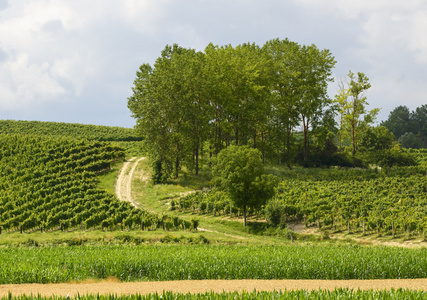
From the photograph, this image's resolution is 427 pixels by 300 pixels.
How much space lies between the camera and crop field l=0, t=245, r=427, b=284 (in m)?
18.7

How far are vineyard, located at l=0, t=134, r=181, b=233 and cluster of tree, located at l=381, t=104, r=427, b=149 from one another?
98580 mm

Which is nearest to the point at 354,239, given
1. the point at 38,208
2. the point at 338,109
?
the point at 38,208

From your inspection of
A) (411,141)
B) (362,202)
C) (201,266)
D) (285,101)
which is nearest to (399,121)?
(411,141)

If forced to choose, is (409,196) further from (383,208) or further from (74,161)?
(74,161)

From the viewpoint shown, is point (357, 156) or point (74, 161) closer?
point (74, 161)

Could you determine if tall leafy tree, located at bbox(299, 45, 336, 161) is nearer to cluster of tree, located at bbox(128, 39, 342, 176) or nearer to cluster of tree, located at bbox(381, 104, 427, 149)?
cluster of tree, located at bbox(128, 39, 342, 176)

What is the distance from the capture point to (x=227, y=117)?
205 feet

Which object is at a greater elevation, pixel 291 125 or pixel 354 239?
pixel 291 125

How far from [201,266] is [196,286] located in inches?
111

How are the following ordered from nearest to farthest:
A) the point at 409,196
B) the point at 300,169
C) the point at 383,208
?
the point at 383,208 < the point at 409,196 < the point at 300,169

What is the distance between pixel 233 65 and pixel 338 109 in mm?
23202

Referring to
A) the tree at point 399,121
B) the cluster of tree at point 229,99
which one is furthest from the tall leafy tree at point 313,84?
the tree at point 399,121

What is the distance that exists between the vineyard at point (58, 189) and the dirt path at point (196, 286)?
62.2 ft

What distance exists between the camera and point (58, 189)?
46969 mm
